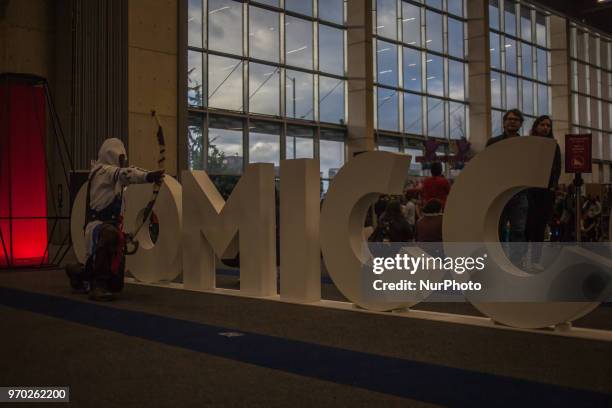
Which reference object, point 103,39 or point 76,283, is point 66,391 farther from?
point 103,39

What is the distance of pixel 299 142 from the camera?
15.8 m

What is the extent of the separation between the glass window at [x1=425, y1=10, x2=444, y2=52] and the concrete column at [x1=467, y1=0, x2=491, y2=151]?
46.8 inches

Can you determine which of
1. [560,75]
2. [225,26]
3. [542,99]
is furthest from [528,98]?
[225,26]

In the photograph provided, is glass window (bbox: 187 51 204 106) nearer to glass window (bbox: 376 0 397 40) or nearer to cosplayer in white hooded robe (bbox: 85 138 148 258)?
glass window (bbox: 376 0 397 40)

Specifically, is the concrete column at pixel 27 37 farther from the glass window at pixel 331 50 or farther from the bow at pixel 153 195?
the bow at pixel 153 195

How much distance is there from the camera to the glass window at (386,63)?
56.3ft

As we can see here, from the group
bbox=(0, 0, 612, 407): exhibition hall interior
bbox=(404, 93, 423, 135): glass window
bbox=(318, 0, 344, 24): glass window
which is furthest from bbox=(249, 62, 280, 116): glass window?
bbox=(404, 93, 423, 135): glass window

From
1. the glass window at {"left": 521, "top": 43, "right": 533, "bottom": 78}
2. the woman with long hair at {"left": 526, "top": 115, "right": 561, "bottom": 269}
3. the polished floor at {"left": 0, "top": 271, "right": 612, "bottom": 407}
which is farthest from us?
the glass window at {"left": 521, "top": 43, "right": 533, "bottom": 78}

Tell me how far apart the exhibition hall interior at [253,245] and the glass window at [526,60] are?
30.7 feet

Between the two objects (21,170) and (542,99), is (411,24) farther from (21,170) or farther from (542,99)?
(21,170)

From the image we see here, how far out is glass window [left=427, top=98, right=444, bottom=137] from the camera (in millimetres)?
18469

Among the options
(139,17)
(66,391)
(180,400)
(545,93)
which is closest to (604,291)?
(180,400)

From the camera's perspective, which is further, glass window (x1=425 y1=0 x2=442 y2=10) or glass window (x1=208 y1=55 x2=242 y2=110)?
glass window (x1=425 y1=0 x2=442 y2=10)

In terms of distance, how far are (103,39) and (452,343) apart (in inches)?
419
